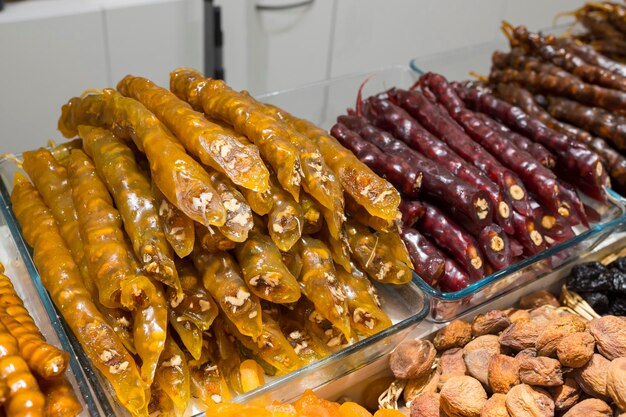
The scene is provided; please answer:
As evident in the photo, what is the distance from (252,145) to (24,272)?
63cm

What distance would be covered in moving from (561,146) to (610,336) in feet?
2.61

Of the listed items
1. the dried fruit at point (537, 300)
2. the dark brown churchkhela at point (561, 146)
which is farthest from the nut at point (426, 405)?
the dark brown churchkhela at point (561, 146)

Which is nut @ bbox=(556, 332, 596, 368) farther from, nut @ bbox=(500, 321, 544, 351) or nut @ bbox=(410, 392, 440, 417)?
nut @ bbox=(410, 392, 440, 417)

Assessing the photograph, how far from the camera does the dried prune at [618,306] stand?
1807 mm

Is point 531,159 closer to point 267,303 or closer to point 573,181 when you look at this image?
point 573,181

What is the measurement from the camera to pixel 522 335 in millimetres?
1510

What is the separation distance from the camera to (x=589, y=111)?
2.29 meters

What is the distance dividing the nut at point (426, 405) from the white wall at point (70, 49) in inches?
91.4

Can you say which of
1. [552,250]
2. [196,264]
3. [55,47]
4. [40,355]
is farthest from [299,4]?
[40,355]

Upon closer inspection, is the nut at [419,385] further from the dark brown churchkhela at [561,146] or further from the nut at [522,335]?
the dark brown churchkhela at [561,146]

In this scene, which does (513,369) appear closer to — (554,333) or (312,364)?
(554,333)

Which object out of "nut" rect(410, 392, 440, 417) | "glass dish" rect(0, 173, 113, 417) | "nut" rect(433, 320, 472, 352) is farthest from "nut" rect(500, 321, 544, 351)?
"glass dish" rect(0, 173, 113, 417)

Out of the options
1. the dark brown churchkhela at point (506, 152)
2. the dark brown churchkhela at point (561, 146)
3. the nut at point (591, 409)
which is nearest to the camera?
the nut at point (591, 409)

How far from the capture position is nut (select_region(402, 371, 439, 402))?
61.7 inches
